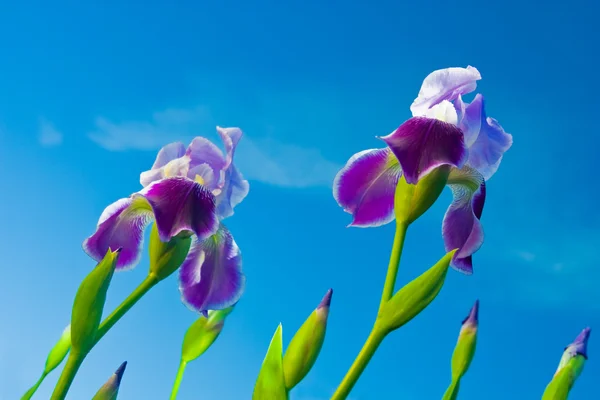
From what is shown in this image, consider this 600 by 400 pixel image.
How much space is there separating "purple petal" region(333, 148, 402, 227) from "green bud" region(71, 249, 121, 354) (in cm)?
83

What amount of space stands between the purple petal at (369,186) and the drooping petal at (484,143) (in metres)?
0.29

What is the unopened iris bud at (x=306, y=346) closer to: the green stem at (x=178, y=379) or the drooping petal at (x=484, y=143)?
the drooping petal at (x=484, y=143)

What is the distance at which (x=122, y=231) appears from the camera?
243 centimetres

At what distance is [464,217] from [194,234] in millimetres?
993

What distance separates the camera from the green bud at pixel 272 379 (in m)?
1.98

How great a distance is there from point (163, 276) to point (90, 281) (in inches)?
9.9

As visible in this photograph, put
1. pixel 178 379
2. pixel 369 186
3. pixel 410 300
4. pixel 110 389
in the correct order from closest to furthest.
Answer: pixel 410 300 < pixel 110 389 < pixel 369 186 < pixel 178 379

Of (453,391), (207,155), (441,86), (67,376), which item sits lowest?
(67,376)

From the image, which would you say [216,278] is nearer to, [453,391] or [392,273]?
[392,273]

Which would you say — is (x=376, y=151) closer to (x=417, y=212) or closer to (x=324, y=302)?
(x=417, y=212)

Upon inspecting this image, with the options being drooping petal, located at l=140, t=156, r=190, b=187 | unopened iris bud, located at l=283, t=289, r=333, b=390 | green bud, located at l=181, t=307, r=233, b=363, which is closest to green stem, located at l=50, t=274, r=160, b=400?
drooping petal, located at l=140, t=156, r=190, b=187

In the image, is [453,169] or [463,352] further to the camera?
[463,352]

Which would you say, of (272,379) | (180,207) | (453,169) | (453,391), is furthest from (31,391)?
(453,169)

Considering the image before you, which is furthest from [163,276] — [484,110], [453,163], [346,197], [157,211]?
[484,110]
